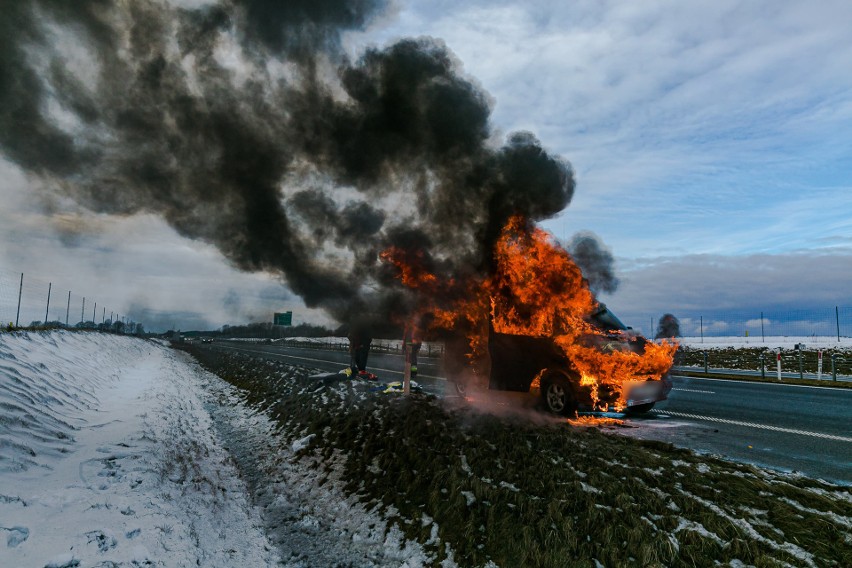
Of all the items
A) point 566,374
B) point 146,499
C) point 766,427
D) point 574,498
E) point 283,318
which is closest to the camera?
point 574,498

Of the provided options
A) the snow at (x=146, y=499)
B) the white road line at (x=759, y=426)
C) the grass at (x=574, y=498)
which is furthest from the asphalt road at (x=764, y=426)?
the snow at (x=146, y=499)

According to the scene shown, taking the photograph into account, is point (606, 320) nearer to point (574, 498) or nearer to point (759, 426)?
point (759, 426)

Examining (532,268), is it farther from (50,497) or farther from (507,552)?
(50,497)

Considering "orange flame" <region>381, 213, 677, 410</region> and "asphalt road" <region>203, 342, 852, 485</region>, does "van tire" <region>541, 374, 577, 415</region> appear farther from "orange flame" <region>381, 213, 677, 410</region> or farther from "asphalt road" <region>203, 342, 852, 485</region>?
"asphalt road" <region>203, 342, 852, 485</region>

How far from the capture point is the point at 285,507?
698 centimetres

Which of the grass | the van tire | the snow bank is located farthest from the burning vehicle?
the snow bank

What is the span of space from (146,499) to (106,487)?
51 cm

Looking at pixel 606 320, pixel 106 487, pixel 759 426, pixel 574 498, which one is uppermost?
pixel 606 320

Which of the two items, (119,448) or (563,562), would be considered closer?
(563,562)

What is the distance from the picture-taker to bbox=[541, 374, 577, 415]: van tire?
32.3 ft

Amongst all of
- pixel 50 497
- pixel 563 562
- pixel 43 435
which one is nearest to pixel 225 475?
pixel 43 435

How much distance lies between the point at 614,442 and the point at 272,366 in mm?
17846

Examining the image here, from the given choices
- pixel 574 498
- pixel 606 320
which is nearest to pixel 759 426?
pixel 606 320

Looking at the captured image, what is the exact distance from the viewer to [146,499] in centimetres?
575
